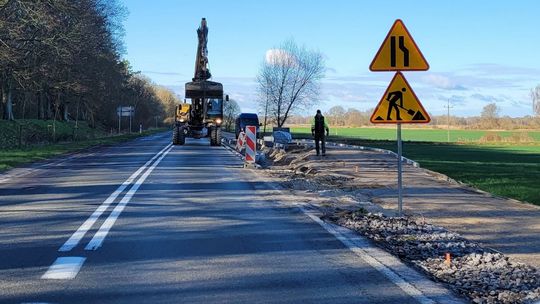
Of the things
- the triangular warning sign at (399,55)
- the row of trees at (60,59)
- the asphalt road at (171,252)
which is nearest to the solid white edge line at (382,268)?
the asphalt road at (171,252)

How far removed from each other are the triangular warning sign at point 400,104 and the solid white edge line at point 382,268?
6.66 feet

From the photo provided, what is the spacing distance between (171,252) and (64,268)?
1408mm

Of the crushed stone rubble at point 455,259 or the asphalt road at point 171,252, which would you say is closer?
the asphalt road at point 171,252

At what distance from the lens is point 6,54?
27.6m

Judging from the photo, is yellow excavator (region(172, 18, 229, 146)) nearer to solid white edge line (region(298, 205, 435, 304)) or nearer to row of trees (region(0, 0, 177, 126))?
row of trees (region(0, 0, 177, 126))

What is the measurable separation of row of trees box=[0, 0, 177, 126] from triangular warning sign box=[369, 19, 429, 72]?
767 inches

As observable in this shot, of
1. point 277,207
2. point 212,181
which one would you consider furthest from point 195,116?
point 277,207

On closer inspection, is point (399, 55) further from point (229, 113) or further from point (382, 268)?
point (229, 113)

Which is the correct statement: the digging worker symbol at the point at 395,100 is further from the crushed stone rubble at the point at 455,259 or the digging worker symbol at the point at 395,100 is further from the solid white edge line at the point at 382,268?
the solid white edge line at the point at 382,268

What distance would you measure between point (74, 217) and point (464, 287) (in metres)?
6.85

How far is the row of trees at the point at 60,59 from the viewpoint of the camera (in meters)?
27.5

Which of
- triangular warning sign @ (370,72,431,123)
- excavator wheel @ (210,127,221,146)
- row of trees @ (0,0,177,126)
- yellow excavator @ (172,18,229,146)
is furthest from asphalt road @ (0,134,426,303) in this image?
excavator wheel @ (210,127,221,146)

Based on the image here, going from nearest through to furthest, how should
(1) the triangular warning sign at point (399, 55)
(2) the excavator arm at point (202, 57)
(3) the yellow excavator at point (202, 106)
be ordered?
(1) the triangular warning sign at point (399, 55) → (3) the yellow excavator at point (202, 106) → (2) the excavator arm at point (202, 57)

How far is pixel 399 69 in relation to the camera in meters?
10.2
